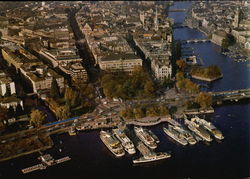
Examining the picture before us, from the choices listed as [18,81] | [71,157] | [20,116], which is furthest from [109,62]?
[71,157]

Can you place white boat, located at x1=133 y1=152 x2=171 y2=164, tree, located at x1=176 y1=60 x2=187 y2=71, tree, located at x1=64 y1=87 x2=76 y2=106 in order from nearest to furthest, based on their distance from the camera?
white boat, located at x1=133 y1=152 x2=171 y2=164, tree, located at x1=64 y1=87 x2=76 y2=106, tree, located at x1=176 y1=60 x2=187 y2=71

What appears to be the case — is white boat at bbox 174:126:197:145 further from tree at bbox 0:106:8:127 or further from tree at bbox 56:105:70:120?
tree at bbox 0:106:8:127

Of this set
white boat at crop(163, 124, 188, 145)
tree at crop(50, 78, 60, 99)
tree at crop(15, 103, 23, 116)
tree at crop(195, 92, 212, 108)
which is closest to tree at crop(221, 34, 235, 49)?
tree at crop(195, 92, 212, 108)

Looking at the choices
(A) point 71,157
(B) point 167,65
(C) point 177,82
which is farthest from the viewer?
(B) point 167,65

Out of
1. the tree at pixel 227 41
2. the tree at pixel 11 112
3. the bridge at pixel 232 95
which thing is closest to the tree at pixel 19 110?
the tree at pixel 11 112

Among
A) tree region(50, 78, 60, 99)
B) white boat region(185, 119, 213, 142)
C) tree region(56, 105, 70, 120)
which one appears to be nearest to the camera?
white boat region(185, 119, 213, 142)

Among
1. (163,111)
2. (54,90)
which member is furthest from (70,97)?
Result: (163,111)

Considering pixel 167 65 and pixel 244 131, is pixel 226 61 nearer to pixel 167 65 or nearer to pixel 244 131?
pixel 167 65

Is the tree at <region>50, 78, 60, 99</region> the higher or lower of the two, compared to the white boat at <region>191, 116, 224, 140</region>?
higher
